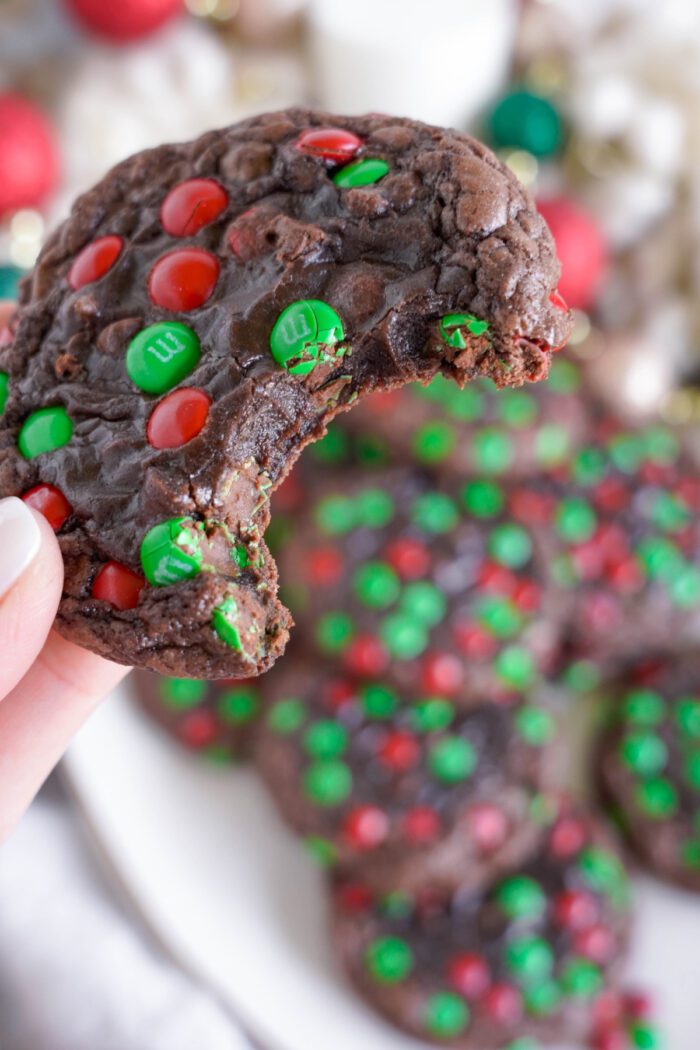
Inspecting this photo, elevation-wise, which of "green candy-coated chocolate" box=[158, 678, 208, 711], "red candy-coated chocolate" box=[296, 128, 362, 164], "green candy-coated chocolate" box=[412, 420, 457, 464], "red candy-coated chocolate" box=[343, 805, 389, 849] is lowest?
"red candy-coated chocolate" box=[343, 805, 389, 849]

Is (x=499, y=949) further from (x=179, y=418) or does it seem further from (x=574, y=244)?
(x=574, y=244)

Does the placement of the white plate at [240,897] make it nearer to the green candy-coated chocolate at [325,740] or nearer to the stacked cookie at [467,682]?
the stacked cookie at [467,682]

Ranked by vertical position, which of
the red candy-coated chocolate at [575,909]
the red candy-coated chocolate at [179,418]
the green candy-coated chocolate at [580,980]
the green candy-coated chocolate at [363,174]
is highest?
the green candy-coated chocolate at [363,174]

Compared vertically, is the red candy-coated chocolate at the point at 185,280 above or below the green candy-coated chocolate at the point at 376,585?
above

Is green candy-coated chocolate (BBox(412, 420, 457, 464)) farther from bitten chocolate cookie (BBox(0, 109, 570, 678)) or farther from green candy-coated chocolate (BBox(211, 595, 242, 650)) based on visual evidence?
green candy-coated chocolate (BBox(211, 595, 242, 650))

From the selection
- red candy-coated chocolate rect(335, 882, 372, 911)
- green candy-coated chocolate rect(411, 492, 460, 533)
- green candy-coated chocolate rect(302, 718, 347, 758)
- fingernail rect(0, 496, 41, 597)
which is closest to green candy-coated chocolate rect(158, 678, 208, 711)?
green candy-coated chocolate rect(302, 718, 347, 758)

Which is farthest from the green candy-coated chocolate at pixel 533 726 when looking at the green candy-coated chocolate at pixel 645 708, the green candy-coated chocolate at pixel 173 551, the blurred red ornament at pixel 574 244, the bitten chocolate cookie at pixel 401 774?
the green candy-coated chocolate at pixel 173 551
